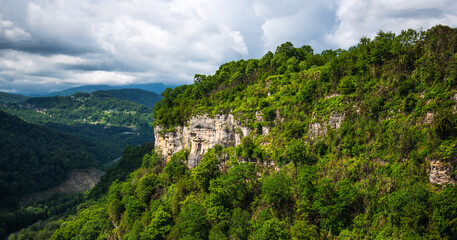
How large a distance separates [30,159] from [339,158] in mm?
192586

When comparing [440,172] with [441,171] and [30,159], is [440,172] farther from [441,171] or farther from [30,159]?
[30,159]

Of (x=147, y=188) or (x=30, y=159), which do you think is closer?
(x=147, y=188)

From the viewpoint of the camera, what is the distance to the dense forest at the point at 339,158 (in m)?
28.6

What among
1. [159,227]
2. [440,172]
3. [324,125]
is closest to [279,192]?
[324,125]

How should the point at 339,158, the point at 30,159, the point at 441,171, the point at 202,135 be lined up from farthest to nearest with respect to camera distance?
the point at 30,159, the point at 202,135, the point at 339,158, the point at 441,171

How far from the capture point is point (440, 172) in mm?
27172

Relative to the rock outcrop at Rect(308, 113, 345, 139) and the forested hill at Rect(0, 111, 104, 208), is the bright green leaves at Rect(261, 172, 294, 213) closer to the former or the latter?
the rock outcrop at Rect(308, 113, 345, 139)

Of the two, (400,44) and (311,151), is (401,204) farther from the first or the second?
(400,44)

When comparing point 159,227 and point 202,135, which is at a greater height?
point 202,135

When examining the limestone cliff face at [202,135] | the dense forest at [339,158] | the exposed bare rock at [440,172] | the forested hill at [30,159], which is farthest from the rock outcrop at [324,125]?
the forested hill at [30,159]

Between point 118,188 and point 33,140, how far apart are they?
15268 cm

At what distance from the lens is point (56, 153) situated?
573 ft

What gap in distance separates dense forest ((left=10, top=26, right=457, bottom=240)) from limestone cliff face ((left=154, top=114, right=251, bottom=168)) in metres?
2.30

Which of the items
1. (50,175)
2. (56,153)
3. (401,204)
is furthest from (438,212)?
(56,153)
